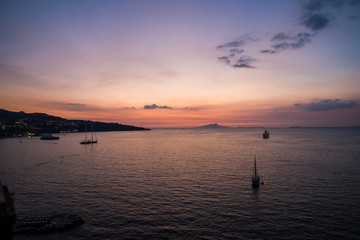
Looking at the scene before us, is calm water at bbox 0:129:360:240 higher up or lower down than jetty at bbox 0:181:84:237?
lower down

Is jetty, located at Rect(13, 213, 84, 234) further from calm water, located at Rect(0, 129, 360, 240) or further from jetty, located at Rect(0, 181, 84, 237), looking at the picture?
calm water, located at Rect(0, 129, 360, 240)

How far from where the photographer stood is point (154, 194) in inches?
1937

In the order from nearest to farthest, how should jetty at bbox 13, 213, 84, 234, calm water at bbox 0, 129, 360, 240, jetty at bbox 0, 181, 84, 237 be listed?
jetty at bbox 0, 181, 84, 237, jetty at bbox 13, 213, 84, 234, calm water at bbox 0, 129, 360, 240

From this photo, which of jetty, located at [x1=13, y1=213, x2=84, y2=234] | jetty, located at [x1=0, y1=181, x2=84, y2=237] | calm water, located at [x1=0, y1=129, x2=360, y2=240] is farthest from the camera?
calm water, located at [x1=0, y1=129, x2=360, y2=240]

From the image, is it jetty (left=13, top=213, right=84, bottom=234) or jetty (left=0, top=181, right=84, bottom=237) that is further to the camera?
jetty (left=13, top=213, right=84, bottom=234)

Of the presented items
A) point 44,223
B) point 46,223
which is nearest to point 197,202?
point 46,223

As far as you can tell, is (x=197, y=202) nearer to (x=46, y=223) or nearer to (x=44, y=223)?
(x=46, y=223)

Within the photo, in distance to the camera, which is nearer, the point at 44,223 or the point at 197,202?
the point at 44,223

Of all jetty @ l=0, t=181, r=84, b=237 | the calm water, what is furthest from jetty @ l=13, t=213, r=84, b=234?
the calm water

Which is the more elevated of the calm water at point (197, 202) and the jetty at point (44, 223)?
the jetty at point (44, 223)

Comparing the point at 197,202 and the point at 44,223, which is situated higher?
the point at 44,223

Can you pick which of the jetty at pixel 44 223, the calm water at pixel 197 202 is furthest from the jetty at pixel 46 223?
the calm water at pixel 197 202

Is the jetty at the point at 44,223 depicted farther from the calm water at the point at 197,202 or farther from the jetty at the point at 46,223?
Result: the calm water at the point at 197,202

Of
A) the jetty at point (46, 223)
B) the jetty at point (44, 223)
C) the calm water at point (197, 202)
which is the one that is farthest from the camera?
the calm water at point (197, 202)
